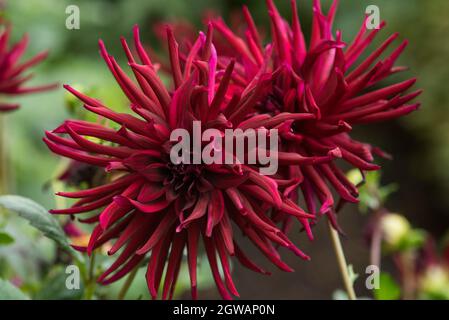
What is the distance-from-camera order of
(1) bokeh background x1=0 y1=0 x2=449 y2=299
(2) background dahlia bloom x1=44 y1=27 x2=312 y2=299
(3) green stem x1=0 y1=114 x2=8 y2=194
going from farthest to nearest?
(1) bokeh background x1=0 y1=0 x2=449 y2=299 < (3) green stem x1=0 y1=114 x2=8 y2=194 < (2) background dahlia bloom x1=44 y1=27 x2=312 y2=299

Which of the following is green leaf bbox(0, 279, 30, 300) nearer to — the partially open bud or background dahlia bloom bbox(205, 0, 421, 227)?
background dahlia bloom bbox(205, 0, 421, 227)

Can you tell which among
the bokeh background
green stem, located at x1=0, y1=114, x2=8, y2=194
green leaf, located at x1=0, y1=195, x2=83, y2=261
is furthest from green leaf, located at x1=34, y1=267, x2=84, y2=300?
the bokeh background

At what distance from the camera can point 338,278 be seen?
2.47m

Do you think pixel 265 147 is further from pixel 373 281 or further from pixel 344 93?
pixel 373 281

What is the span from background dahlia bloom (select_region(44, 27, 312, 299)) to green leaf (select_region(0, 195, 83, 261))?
104 millimetres

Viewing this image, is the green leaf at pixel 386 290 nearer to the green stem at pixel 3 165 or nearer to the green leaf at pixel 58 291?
the green leaf at pixel 58 291

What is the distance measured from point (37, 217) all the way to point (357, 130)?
2.93 m

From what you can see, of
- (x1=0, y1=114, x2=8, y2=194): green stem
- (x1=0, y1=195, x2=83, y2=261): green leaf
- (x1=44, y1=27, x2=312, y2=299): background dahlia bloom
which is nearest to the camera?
(x1=44, y1=27, x2=312, y2=299): background dahlia bloom

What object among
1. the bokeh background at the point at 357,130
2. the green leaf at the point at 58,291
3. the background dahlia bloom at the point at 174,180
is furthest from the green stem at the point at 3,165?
the bokeh background at the point at 357,130

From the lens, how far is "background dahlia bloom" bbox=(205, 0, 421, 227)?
507mm

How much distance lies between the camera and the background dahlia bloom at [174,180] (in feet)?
1.50

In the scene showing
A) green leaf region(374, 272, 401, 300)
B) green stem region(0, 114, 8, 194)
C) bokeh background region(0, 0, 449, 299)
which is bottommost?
green leaf region(374, 272, 401, 300)

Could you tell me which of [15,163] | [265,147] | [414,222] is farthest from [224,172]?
[414,222]

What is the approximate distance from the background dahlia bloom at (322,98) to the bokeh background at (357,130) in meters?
1.61
